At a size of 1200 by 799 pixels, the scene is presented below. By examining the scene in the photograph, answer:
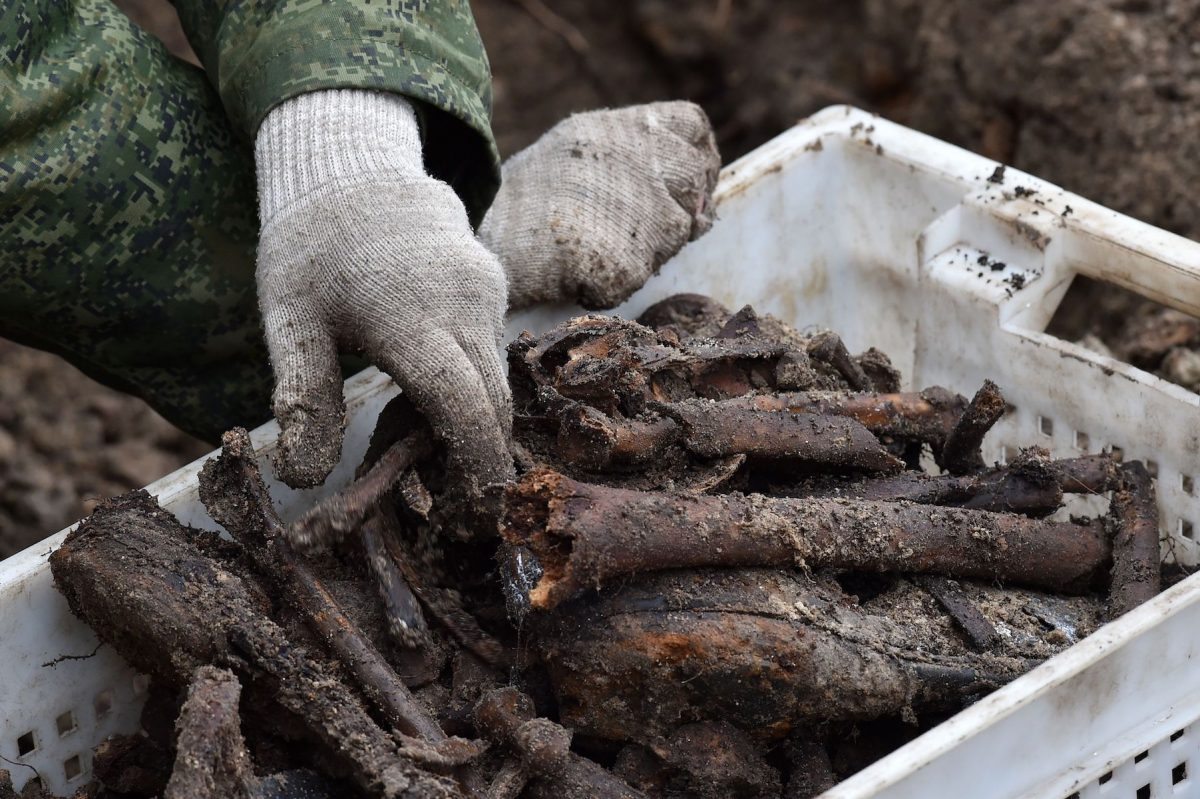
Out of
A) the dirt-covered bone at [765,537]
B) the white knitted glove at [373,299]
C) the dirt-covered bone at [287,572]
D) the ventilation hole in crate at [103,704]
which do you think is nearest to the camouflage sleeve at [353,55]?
the white knitted glove at [373,299]

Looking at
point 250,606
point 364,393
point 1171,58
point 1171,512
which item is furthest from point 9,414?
point 1171,58

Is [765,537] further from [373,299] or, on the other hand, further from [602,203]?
[602,203]

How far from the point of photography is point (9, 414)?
3.14 meters

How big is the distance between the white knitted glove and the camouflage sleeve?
0.34 feet

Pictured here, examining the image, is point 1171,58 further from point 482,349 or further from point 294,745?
point 294,745

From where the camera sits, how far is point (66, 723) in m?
1.67

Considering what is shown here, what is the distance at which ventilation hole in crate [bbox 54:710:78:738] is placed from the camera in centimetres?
166

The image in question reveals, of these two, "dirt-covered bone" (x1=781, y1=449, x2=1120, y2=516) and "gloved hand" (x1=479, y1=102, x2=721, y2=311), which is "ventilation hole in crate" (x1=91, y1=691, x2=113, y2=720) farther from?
"dirt-covered bone" (x1=781, y1=449, x2=1120, y2=516)

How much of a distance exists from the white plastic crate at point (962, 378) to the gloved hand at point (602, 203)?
0.11 metres

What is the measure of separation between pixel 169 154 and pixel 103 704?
0.82 m

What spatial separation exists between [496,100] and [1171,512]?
286 cm

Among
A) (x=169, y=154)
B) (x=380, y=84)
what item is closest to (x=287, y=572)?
(x=380, y=84)

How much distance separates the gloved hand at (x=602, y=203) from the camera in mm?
1988

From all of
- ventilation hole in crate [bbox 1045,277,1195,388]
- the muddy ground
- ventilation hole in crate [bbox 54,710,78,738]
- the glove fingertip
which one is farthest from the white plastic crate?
the muddy ground
